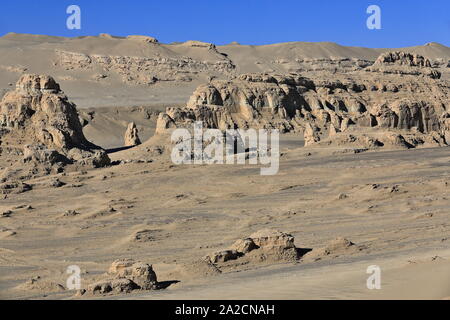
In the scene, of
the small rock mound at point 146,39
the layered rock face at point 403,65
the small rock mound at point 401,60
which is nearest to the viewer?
the layered rock face at point 403,65

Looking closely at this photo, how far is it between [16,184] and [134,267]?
52.4 ft

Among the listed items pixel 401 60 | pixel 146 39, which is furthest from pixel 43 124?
pixel 146 39

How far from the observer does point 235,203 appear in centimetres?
2625

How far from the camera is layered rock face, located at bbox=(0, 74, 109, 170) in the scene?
33831 millimetres

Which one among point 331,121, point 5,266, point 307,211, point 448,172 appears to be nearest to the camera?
→ point 5,266

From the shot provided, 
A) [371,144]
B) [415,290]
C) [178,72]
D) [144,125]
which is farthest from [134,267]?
[178,72]

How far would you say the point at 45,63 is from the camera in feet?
304

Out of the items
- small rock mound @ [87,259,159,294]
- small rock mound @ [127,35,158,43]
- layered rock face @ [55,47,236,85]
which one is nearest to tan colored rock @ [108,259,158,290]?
small rock mound @ [87,259,159,294]

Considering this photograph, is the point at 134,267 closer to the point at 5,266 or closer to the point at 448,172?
the point at 5,266

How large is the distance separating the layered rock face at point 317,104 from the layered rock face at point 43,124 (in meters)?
4.83

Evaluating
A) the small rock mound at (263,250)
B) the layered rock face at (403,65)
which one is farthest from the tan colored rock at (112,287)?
the layered rock face at (403,65)

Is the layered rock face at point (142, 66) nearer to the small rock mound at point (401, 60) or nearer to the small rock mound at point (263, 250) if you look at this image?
the small rock mound at point (401, 60)

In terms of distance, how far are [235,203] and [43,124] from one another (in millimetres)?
13309

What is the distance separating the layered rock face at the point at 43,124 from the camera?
3383 centimetres
